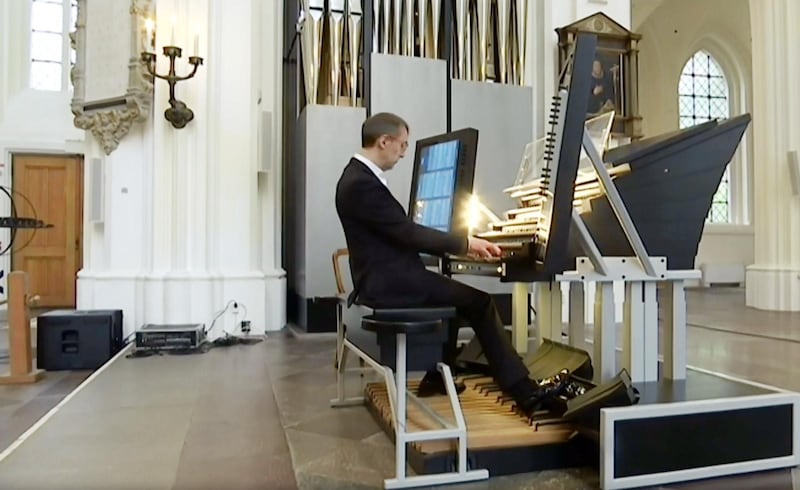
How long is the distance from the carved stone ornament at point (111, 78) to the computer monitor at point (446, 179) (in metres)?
3.01

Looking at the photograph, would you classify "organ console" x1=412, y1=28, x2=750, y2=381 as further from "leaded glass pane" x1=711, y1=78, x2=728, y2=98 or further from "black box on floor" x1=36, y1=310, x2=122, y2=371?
"leaded glass pane" x1=711, y1=78, x2=728, y2=98

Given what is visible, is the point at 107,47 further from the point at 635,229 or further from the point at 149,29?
the point at 635,229

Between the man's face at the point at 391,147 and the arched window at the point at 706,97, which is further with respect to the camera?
the arched window at the point at 706,97

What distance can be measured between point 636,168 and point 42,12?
1004cm

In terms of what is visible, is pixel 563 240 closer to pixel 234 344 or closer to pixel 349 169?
pixel 349 169

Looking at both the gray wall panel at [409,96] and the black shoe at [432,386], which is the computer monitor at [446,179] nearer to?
the black shoe at [432,386]

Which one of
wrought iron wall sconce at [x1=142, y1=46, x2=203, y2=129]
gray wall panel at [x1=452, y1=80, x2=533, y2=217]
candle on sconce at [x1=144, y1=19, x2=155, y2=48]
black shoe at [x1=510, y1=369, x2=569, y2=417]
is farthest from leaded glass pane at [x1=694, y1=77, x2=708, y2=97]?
black shoe at [x1=510, y1=369, x2=569, y2=417]

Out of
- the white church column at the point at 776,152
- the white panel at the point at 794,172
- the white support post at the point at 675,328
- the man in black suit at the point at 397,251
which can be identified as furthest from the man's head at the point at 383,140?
the white church column at the point at 776,152

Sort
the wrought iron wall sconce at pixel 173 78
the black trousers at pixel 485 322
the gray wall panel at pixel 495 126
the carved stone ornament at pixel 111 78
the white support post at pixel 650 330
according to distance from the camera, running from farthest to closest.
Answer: the gray wall panel at pixel 495 126 → the carved stone ornament at pixel 111 78 → the wrought iron wall sconce at pixel 173 78 → the white support post at pixel 650 330 → the black trousers at pixel 485 322

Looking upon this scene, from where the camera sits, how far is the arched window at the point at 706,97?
12844 millimetres

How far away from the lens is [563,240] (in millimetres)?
2031

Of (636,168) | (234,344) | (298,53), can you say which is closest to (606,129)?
(636,168)

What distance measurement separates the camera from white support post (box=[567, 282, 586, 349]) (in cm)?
262

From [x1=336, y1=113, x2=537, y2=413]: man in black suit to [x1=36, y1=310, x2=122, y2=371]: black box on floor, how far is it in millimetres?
2818
